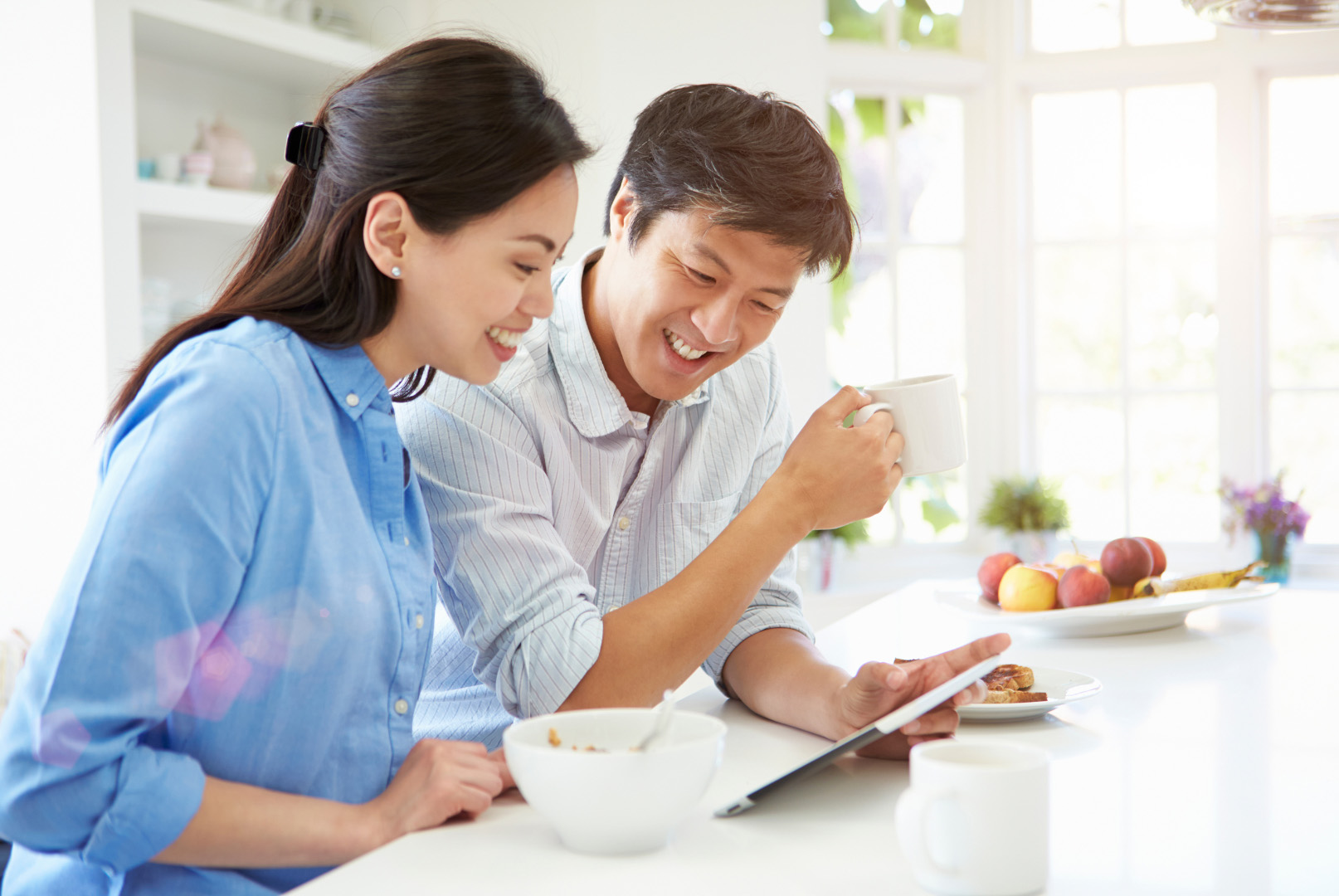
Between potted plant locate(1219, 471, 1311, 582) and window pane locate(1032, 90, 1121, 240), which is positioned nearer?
potted plant locate(1219, 471, 1311, 582)

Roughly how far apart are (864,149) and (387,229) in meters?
3.15

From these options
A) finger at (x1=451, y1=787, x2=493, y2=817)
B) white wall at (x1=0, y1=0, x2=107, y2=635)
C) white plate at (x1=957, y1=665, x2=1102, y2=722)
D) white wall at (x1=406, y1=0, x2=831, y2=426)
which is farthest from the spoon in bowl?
white wall at (x1=406, y1=0, x2=831, y2=426)

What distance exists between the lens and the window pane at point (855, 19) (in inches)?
149

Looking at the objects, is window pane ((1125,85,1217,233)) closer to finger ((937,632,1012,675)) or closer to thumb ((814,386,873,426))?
thumb ((814,386,873,426))

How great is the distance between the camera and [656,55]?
11.2 feet

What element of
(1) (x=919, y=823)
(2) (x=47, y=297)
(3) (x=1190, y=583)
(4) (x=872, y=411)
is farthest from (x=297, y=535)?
(2) (x=47, y=297)

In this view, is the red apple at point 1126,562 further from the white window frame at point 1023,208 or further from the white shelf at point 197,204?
the white window frame at point 1023,208

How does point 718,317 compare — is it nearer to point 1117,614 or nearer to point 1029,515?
point 1117,614

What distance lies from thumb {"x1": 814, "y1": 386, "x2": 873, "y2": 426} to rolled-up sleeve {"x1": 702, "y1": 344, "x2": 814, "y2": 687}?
15 centimetres


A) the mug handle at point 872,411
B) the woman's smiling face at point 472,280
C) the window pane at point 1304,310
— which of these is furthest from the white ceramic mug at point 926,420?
the window pane at point 1304,310

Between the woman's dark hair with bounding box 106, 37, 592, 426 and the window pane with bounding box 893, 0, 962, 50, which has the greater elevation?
the window pane with bounding box 893, 0, 962, 50

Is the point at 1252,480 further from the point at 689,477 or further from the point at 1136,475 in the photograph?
the point at 689,477

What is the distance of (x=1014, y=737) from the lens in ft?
3.27

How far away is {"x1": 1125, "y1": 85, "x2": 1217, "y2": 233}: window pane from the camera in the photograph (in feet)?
12.4
